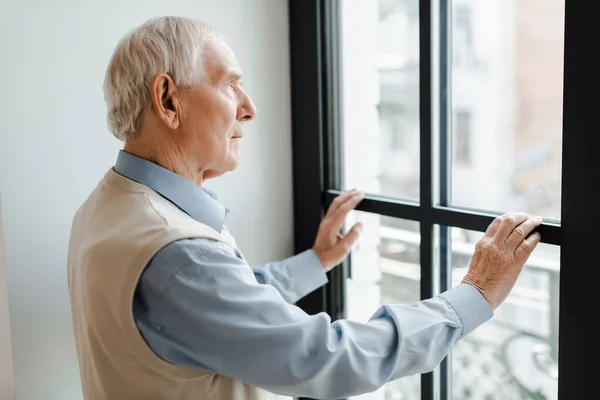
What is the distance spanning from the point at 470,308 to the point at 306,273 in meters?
0.50

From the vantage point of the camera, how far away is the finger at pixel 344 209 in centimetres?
147

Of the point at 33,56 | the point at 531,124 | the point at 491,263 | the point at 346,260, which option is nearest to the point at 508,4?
the point at 531,124

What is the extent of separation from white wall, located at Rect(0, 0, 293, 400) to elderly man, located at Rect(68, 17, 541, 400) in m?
0.20

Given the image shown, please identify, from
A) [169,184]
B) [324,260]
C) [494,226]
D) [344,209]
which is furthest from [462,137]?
[169,184]

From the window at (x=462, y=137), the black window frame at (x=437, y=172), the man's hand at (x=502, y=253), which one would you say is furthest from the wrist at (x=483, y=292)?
the window at (x=462, y=137)

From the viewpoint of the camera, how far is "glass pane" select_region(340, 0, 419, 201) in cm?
137

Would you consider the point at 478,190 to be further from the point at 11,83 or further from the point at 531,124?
the point at 11,83

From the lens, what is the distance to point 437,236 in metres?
1.32

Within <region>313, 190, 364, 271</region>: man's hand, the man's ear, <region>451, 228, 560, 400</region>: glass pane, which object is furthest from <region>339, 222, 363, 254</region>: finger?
the man's ear

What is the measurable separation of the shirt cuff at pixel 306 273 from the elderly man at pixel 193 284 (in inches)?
14.4

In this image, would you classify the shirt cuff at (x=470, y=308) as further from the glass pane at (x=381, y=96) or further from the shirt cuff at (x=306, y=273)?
the shirt cuff at (x=306, y=273)

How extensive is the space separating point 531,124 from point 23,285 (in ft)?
3.44

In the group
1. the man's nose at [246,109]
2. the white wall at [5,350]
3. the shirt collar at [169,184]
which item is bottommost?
the white wall at [5,350]

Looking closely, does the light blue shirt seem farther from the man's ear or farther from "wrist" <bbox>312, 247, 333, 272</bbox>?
"wrist" <bbox>312, 247, 333, 272</bbox>
